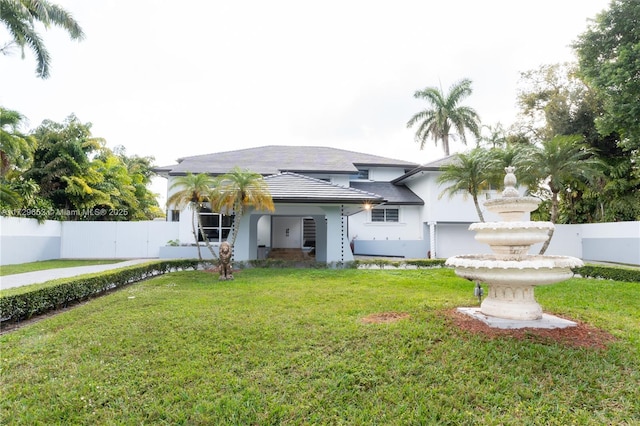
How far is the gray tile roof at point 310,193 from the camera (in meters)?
13.6

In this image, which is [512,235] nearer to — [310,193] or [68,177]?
[310,193]

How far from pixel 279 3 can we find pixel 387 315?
9781 mm

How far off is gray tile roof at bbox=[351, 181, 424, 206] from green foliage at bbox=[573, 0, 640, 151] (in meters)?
10.2

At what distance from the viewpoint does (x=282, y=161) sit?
2284 centimetres

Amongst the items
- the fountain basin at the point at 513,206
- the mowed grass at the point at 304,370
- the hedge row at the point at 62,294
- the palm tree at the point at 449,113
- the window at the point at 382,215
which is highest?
the palm tree at the point at 449,113

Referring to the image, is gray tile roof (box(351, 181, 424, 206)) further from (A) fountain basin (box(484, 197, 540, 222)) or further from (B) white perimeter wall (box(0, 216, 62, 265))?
(B) white perimeter wall (box(0, 216, 62, 265))

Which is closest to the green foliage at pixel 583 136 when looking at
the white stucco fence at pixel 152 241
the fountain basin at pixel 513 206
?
the white stucco fence at pixel 152 241

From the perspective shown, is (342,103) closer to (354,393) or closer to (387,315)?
(387,315)

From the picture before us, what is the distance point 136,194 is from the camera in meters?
26.1

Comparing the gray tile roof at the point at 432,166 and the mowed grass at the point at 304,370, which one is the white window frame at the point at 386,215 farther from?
→ the mowed grass at the point at 304,370

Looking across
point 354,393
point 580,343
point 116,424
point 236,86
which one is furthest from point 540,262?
point 236,86

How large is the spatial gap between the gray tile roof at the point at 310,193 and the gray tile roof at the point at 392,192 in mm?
7323


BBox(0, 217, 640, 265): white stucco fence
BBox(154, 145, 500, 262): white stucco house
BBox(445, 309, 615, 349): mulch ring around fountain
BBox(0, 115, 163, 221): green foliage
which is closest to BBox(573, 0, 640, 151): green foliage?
BBox(0, 217, 640, 265): white stucco fence

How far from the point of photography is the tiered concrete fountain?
4.62m
